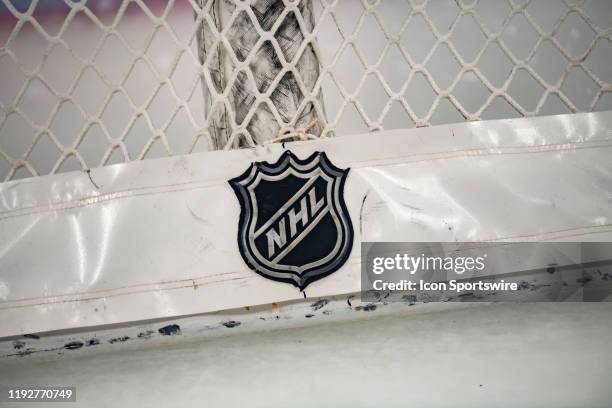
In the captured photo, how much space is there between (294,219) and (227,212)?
0.11m

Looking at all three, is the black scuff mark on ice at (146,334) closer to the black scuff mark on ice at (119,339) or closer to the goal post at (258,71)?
the black scuff mark on ice at (119,339)

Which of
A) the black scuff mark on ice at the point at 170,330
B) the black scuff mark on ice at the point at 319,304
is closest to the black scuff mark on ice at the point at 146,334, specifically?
the black scuff mark on ice at the point at 170,330

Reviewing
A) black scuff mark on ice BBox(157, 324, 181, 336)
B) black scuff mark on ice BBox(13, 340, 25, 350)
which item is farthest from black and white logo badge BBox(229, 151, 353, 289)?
black scuff mark on ice BBox(13, 340, 25, 350)

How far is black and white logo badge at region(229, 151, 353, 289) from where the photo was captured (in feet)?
2.62

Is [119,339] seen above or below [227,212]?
below

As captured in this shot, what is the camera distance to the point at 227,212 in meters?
0.82

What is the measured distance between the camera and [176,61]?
0.95m

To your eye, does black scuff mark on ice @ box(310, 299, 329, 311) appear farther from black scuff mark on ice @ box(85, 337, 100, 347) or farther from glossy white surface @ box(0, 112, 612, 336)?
black scuff mark on ice @ box(85, 337, 100, 347)

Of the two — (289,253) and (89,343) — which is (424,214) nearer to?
(289,253)

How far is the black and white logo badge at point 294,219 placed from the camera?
800 mm

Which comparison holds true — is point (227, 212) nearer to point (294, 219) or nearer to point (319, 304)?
point (294, 219)

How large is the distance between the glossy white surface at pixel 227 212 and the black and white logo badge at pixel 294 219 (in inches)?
0.7

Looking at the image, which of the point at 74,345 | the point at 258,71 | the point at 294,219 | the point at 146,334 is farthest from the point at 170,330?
the point at 258,71

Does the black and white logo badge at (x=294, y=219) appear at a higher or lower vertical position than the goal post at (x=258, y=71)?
lower
